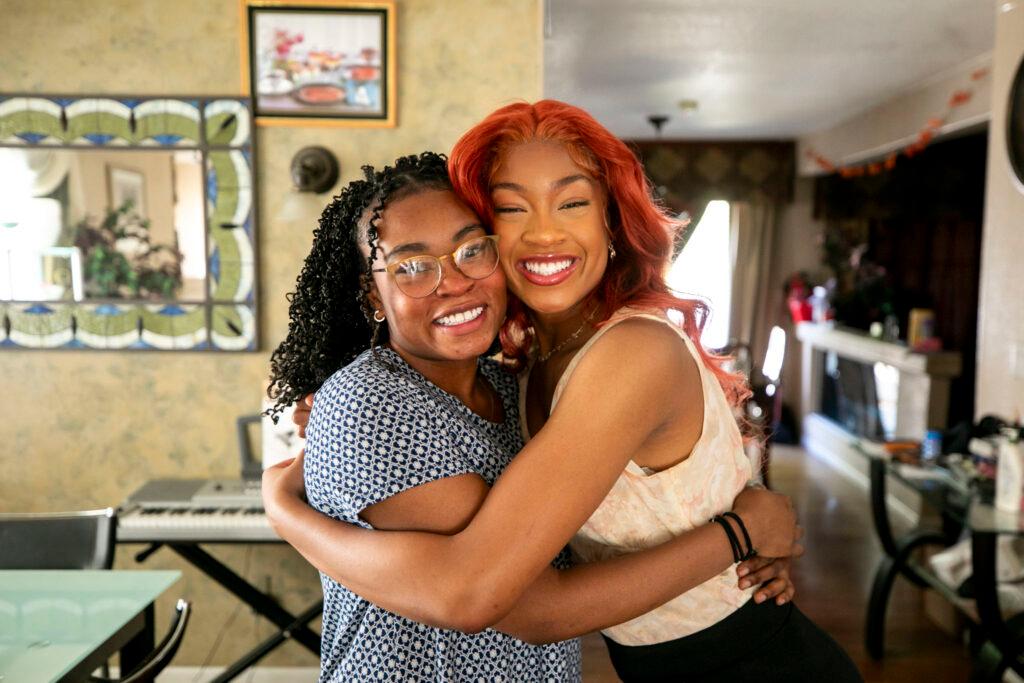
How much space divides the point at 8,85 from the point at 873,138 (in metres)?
5.74

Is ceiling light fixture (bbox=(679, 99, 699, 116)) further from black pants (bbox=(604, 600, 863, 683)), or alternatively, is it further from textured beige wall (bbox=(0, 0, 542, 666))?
black pants (bbox=(604, 600, 863, 683))

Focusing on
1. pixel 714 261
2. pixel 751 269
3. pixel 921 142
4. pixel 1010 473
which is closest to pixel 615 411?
pixel 1010 473

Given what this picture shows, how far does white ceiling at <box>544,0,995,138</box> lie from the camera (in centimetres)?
388

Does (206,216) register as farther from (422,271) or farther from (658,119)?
(658,119)

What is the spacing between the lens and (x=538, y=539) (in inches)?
39.8

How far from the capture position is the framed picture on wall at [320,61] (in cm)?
291

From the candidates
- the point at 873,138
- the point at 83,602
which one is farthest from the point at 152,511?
the point at 873,138

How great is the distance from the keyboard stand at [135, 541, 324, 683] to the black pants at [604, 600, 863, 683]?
181 cm

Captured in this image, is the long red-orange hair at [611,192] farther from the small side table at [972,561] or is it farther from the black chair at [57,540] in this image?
the small side table at [972,561]

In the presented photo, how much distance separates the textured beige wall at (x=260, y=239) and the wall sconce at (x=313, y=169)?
2.1 inches

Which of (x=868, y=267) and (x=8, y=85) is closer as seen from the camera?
(x=8, y=85)

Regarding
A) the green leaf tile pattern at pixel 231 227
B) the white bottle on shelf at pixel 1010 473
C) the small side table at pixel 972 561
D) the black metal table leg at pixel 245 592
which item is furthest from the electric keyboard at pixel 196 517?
the white bottle on shelf at pixel 1010 473

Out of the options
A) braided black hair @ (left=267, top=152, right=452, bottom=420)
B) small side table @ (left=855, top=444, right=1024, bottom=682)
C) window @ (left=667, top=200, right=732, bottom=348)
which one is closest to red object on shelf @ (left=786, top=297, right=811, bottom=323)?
window @ (left=667, top=200, right=732, bottom=348)

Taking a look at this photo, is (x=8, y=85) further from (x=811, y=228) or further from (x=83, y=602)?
(x=811, y=228)
